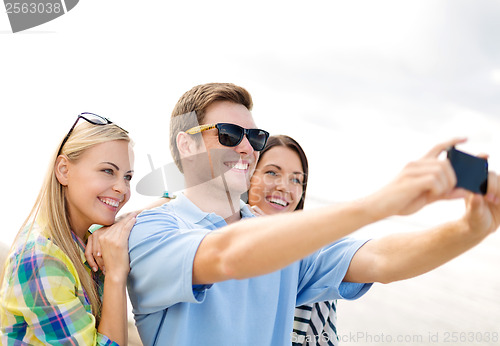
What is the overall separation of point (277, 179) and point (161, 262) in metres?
1.46

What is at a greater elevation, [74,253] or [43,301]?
[74,253]

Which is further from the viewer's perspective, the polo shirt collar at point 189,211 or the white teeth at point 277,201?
the white teeth at point 277,201

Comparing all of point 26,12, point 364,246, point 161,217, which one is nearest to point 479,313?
point 364,246

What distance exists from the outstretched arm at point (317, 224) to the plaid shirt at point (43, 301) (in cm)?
65

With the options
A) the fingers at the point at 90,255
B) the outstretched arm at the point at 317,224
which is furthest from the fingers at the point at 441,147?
the fingers at the point at 90,255

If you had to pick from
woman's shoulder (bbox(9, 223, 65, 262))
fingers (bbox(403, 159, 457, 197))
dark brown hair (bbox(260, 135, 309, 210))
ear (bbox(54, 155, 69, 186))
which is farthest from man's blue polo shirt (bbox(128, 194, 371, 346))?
dark brown hair (bbox(260, 135, 309, 210))

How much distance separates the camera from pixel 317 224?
1.05 metres

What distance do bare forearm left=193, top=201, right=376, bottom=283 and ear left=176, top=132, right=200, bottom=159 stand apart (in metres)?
0.82

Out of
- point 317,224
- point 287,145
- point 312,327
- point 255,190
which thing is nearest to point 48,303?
point 317,224

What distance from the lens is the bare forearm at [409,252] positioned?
54.6 inches

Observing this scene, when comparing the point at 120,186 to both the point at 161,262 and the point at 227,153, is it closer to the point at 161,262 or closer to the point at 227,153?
the point at 227,153

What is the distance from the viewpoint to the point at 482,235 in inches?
52.6

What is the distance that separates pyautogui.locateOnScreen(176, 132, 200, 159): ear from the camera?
6.70ft

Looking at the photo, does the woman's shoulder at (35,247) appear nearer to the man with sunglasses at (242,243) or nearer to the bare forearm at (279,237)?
the man with sunglasses at (242,243)
